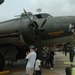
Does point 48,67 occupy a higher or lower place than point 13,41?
lower

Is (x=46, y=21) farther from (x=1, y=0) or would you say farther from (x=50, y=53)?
(x=1, y=0)

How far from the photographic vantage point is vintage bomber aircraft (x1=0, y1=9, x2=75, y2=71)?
1367cm

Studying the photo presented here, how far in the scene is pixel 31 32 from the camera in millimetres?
13562

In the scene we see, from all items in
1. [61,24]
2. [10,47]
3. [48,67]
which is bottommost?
[48,67]

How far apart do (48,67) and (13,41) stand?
3.77 metres

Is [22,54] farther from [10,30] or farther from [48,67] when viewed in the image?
[10,30]

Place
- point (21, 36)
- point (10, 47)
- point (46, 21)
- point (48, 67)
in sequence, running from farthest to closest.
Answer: point (48, 67), point (10, 47), point (46, 21), point (21, 36)

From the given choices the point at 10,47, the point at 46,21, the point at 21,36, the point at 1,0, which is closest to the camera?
the point at 1,0

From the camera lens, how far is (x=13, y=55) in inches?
607

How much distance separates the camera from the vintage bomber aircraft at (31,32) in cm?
1367

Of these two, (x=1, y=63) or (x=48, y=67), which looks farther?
(x=48, y=67)

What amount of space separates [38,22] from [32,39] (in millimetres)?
1317

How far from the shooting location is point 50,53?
16.5 metres

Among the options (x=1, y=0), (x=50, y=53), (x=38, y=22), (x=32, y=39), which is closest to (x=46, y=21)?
(x=38, y=22)
